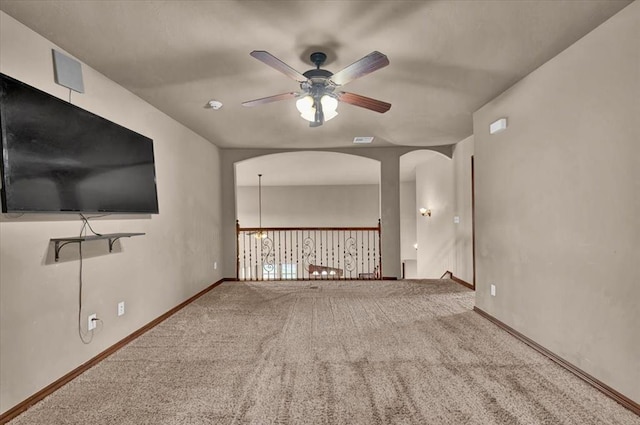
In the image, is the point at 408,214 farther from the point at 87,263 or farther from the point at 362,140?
the point at 87,263

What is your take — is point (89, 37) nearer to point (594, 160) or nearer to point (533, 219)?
point (594, 160)

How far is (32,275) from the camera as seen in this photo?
220 centimetres

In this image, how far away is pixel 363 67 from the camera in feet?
7.22

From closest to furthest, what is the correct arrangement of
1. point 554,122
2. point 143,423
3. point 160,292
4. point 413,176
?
point 143,423 < point 554,122 < point 160,292 < point 413,176

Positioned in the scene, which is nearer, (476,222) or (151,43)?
(151,43)

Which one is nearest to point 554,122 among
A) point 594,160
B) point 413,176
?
point 594,160

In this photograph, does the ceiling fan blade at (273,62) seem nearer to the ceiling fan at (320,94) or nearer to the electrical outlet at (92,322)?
the ceiling fan at (320,94)

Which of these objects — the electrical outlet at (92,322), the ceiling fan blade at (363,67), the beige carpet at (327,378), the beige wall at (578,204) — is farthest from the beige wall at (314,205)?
the ceiling fan blade at (363,67)

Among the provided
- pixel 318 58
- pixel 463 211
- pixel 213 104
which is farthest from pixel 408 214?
pixel 318 58

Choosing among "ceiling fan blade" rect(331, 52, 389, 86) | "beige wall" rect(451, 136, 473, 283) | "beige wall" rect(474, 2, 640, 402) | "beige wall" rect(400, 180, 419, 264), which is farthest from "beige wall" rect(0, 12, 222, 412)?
"beige wall" rect(400, 180, 419, 264)

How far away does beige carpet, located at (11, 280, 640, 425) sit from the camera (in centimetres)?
201

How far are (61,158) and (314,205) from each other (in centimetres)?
967

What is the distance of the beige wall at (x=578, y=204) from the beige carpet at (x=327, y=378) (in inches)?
12.9

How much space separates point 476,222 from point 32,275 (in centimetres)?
424
